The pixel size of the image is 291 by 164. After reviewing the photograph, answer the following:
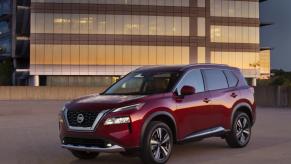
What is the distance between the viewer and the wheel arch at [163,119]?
33.0 feet

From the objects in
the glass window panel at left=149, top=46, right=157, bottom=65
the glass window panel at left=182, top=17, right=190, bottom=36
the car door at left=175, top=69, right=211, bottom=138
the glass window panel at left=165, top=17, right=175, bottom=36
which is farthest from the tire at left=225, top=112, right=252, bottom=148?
the glass window panel at left=182, top=17, right=190, bottom=36

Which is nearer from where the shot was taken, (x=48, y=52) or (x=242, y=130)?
(x=242, y=130)

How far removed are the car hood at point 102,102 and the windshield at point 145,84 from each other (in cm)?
59

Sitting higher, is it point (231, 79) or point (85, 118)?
point (231, 79)

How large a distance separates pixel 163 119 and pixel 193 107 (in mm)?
864

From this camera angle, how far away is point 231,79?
1298 centimetres

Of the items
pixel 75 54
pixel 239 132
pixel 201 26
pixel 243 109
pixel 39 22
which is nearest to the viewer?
pixel 239 132

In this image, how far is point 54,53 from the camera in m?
83.9

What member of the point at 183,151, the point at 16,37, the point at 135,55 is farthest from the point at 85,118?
the point at 16,37

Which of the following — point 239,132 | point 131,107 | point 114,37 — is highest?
point 114,37

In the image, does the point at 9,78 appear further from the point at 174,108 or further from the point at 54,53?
the point at 174,108

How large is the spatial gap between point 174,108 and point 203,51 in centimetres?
7642

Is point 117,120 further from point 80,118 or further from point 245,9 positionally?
point 245,9

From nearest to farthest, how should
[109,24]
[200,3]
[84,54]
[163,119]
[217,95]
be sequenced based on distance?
[163,119]
[217,95]
[109,24]
[84,54]
[200,3]
